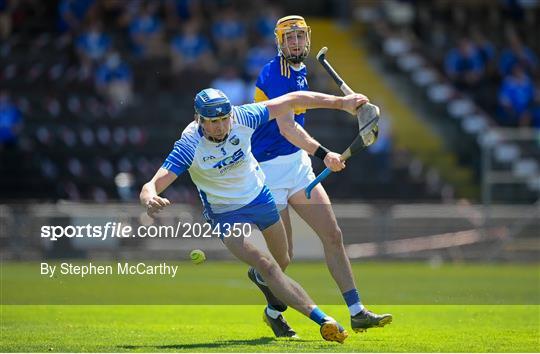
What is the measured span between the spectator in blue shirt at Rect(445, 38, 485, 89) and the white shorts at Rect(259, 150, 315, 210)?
63.9 feet

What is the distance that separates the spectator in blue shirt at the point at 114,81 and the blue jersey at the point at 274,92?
1420 centimetres

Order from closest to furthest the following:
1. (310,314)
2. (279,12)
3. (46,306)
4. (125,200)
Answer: (310,314), (46,306), (125,200), (279,12)

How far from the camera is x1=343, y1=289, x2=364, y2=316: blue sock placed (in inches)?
472

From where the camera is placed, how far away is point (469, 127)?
3084cm

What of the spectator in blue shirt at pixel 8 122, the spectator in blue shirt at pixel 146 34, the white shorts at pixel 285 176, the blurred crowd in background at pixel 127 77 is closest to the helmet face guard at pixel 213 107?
the white shorts at pixel 285 176

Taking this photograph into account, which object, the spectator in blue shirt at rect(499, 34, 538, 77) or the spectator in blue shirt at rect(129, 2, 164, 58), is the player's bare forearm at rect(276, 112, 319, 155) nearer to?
the spectator in blue shirt at rect(129, 2, 164, 58)

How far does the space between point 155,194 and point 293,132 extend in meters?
2.01

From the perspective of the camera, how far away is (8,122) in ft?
84.5

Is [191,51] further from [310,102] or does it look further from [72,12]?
[310,102]

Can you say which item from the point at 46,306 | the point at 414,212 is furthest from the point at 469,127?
the point at 46,306

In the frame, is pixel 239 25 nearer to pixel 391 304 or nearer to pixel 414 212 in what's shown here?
pixel 414 212

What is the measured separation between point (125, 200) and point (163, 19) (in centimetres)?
622

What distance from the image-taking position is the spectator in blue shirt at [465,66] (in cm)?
3150

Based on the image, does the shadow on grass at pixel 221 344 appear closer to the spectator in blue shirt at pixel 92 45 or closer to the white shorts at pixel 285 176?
the white shorts at pixel 285 176
